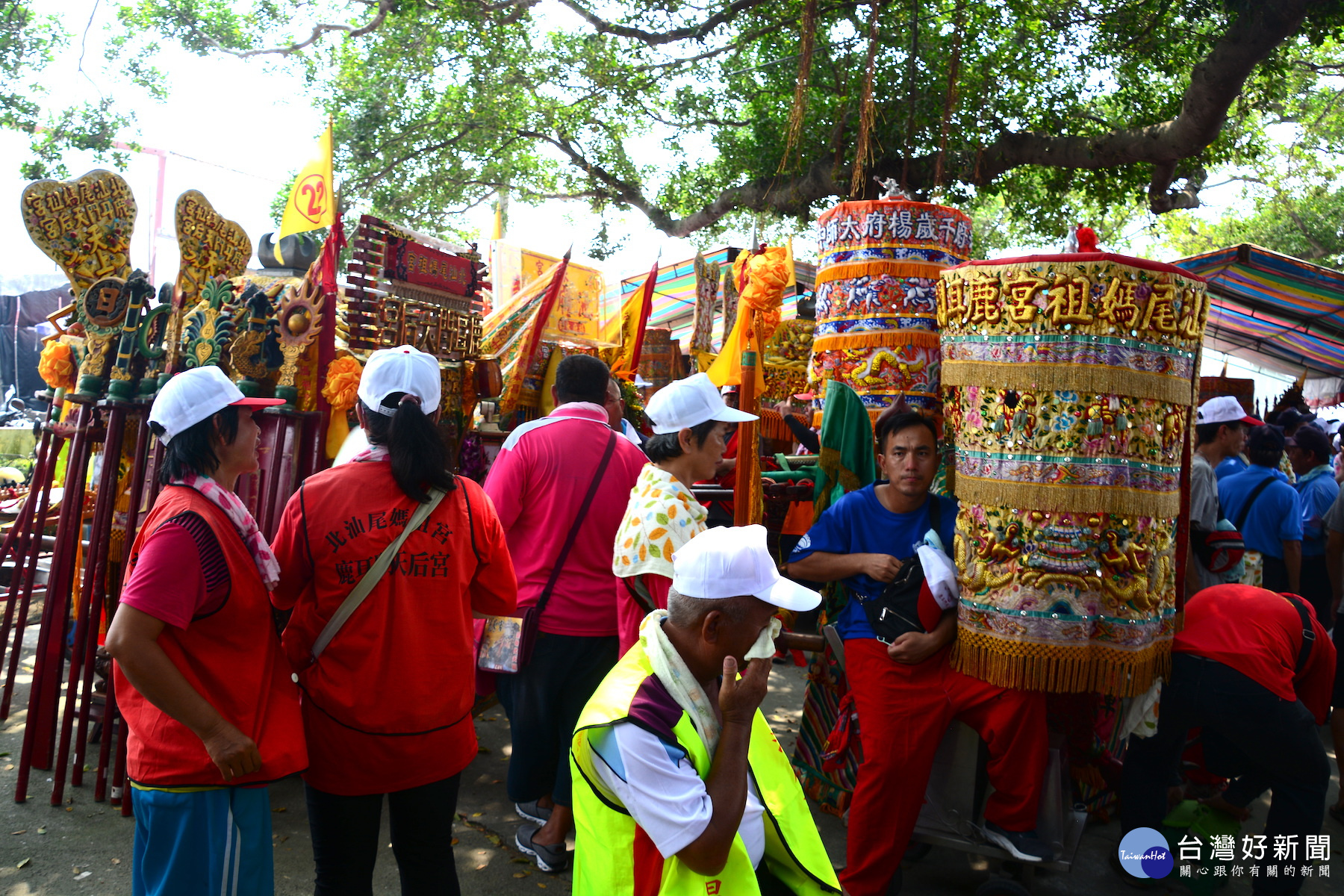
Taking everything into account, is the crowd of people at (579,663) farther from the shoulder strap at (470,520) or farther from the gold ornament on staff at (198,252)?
the gold ornament on staff at (198,252)

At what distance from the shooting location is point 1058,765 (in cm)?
320

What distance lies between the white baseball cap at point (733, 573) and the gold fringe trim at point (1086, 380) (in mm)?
1716

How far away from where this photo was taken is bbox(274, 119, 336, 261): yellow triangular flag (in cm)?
398

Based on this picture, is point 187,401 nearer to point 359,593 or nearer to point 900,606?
point 359,593

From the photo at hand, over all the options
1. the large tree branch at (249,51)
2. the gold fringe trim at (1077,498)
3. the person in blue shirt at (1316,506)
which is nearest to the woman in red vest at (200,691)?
the gold fringe trim at (1077,498)

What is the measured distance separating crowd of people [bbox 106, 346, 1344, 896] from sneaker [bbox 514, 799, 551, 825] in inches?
0.7

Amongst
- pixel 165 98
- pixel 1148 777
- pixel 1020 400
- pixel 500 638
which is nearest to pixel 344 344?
pixel 500 638

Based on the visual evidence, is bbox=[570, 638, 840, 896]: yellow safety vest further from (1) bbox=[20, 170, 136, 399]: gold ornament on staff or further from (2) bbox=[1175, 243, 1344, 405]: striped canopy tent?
(2) bbox=[1175, 243, 1344, 405]: striped canopy tent

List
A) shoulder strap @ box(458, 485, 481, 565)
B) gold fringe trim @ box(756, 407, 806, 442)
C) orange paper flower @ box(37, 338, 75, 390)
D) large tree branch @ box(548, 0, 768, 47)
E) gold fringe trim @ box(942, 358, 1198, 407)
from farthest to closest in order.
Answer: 1. large tree branch @ box(548, 0, 768, 47)
2. gold fringe trim @ box(756, 407, 806, 442)
3. orange paper flower @ box(37, 338, 75, 390)
4. gold fringe trim @ box(942, 358, 1198, 407)
5. shoulder strap @ box(458, 485, 481, 565)

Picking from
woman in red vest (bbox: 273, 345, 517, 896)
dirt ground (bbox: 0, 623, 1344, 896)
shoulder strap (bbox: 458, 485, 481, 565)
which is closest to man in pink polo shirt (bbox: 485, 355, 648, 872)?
dirt ground (bbox: 0, 623, 1344, 896)

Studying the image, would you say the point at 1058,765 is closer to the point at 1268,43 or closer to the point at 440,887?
the point at 440,887

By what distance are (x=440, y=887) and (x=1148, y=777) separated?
2.62 metres

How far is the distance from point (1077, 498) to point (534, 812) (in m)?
2.41

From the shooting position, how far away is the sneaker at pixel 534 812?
139 inches
